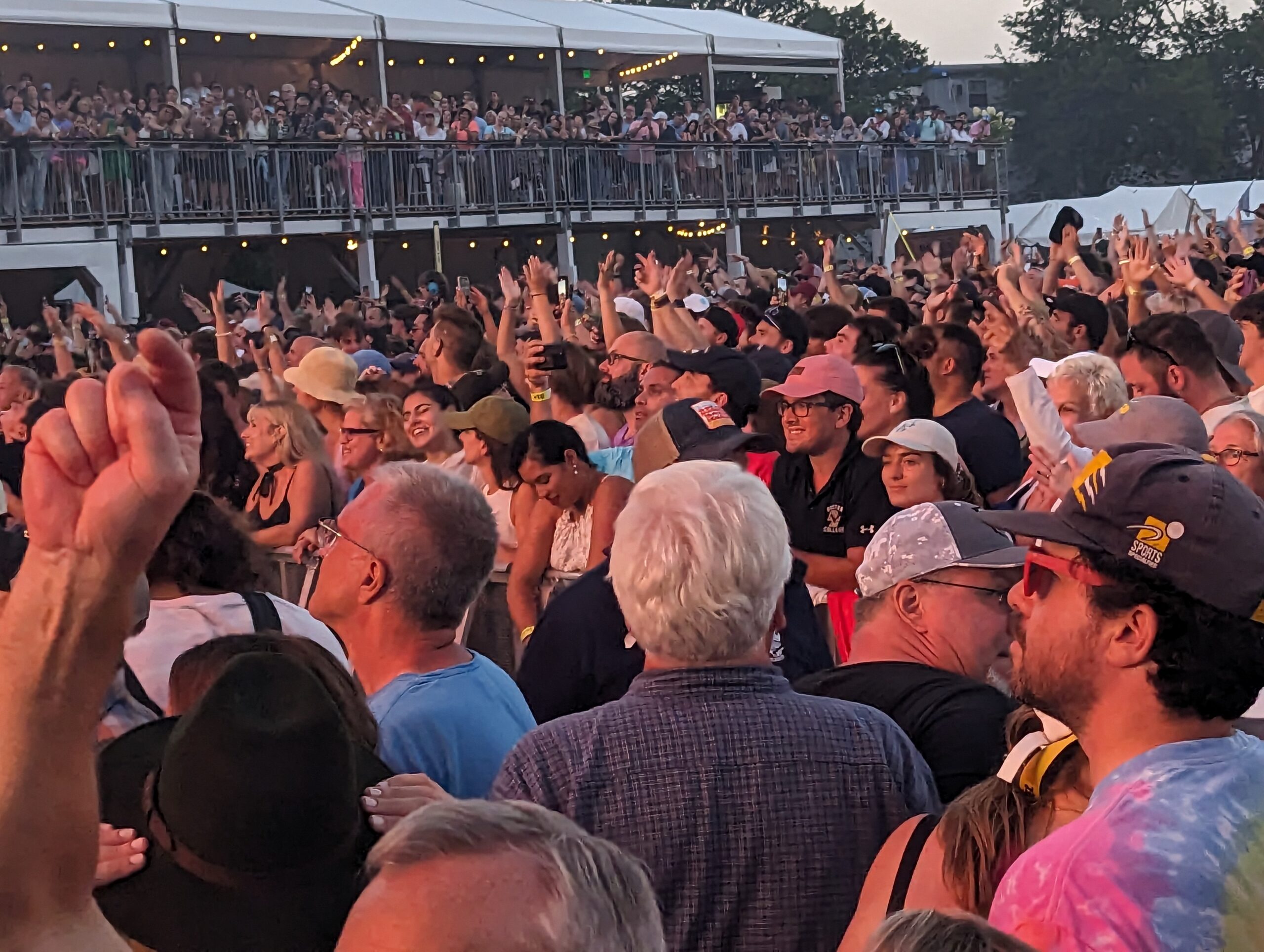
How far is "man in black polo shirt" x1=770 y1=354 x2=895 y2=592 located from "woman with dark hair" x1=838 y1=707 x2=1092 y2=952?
2.82 metres

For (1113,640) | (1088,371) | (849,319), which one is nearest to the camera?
(1113,640)

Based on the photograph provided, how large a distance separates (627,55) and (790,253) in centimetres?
592

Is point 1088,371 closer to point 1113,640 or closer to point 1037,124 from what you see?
point 1113,640

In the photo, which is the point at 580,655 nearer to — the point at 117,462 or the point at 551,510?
the point at 551,510

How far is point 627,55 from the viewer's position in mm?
36062

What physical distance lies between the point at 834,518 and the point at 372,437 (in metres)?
2.32

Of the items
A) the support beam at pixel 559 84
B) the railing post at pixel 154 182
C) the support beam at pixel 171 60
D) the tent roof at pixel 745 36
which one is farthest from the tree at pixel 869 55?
the railing post at pixel 154 182

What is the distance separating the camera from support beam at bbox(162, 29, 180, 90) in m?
26.7

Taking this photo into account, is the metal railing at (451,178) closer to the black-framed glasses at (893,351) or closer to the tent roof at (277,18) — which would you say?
the tent roof at (277,18)

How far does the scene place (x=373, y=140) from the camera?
79.3ft

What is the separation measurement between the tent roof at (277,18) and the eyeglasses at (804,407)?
2193 centimetres

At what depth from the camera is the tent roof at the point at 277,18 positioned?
25.5 meters

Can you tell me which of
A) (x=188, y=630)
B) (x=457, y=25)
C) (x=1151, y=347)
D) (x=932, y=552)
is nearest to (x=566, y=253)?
(x=457, y=25)

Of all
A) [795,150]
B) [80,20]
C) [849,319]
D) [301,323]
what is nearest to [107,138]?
[80,20]
